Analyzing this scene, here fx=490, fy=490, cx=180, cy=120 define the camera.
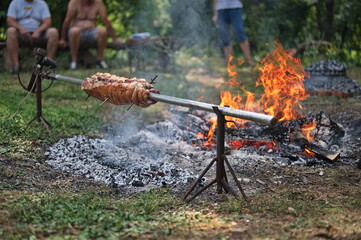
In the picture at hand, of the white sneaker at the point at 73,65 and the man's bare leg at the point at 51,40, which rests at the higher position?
the man's bare leg at the point at 51,40

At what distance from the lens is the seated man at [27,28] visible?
9.87 m

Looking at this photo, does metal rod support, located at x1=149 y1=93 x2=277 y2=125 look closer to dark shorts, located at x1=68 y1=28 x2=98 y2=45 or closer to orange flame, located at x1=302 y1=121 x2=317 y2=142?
orange flame, located at x1=302 y1=121 x2=317 y2=142

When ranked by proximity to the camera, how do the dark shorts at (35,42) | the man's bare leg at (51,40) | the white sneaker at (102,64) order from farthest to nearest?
the white sneaker at (102,64), the man's bare leg at (51,40), the dark shorts at (35,42)

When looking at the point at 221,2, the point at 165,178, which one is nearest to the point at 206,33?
the point at 221,2

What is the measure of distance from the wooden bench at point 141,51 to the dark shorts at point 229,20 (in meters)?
1.22

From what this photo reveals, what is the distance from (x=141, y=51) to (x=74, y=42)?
1509 mm

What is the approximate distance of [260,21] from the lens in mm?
14039

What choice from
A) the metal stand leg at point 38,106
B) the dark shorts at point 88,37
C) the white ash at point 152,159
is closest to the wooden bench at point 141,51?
the dark shorts at point 88,37

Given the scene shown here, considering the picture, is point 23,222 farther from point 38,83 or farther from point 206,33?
point 206,33

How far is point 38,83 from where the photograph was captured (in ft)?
20.5

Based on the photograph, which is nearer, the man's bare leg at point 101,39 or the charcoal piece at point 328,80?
the charcoal piece at point 328,80

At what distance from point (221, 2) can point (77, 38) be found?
3238mm

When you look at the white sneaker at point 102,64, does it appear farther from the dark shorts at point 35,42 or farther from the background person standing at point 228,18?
the background person standing at point 228,18

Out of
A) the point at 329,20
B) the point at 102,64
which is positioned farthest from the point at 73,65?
the point at 329,20
